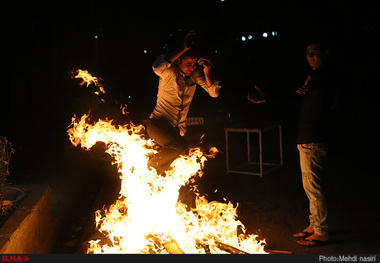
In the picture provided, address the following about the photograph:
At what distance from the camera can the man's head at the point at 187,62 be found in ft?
19.9

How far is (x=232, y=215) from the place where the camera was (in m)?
6.05

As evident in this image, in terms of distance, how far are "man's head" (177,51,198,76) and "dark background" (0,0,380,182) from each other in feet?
14.5

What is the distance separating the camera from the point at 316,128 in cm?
588

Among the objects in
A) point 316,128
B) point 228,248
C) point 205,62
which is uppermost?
point 205,62

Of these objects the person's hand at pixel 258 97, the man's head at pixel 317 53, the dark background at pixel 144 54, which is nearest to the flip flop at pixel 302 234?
the person's hand at pixel 258 97

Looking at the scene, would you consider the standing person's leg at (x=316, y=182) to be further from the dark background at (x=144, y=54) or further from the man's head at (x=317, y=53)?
the dark background at (x=144, y=54)

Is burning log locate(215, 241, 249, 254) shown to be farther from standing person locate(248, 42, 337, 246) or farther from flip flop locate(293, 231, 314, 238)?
flip flop locate(293, 231, 314, 238)

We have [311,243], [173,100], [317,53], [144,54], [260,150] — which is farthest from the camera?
[144,54]

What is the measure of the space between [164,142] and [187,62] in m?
1.16

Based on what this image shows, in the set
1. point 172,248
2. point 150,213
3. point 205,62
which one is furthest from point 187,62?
point 172,248

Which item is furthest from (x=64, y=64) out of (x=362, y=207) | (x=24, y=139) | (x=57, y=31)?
(x=362, y=207)

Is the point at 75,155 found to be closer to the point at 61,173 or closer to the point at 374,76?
the point at 61,173

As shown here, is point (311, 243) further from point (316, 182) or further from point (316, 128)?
point (316, 128)

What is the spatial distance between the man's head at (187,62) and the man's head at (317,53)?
4.97 ft
